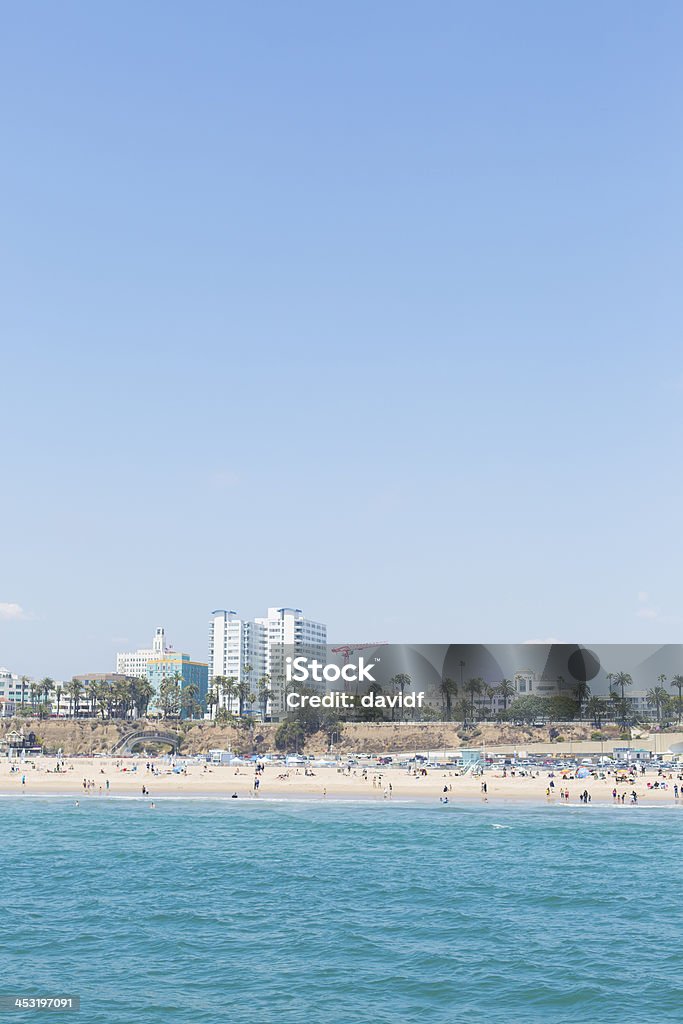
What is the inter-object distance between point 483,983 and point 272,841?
144 feet

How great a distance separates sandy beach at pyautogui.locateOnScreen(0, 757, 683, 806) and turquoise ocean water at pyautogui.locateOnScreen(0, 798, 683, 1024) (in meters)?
24.2

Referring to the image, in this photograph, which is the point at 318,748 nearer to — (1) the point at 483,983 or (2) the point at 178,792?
(2) the point at 178,792

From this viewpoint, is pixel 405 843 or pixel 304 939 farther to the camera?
pixel 405 843

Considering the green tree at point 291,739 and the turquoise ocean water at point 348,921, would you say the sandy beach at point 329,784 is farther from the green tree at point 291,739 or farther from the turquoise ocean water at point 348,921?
the green tree at point 291,739

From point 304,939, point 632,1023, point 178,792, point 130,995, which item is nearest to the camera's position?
point 632,1023

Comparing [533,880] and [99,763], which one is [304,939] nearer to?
[533,880]

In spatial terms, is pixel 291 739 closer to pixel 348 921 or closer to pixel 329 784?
pixel 329 784

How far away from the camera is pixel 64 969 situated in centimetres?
4006

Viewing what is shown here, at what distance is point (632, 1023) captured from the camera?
33.5 meters

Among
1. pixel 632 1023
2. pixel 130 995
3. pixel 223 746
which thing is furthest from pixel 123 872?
pixel 223 746

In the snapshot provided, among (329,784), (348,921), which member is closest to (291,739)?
(329,784)

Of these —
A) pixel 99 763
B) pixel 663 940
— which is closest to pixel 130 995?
pixel 663 940

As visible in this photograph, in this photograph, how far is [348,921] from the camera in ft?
162

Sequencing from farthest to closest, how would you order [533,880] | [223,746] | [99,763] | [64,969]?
[223,746]
[99,763]
[533,880]
[64,969]
